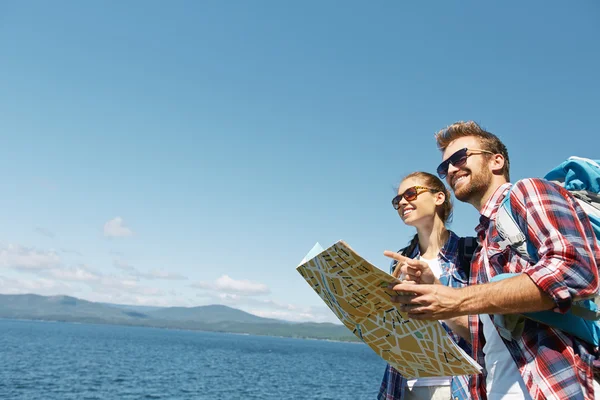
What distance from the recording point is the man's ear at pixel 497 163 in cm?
280

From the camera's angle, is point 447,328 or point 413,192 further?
point 413,192

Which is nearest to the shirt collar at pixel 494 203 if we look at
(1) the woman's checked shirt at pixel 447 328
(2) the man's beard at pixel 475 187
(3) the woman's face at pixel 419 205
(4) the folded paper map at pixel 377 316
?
(2) the man's beard at pixel 475 187

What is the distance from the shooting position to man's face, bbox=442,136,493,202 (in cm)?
274

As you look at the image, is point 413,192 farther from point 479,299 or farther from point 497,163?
point 479,299

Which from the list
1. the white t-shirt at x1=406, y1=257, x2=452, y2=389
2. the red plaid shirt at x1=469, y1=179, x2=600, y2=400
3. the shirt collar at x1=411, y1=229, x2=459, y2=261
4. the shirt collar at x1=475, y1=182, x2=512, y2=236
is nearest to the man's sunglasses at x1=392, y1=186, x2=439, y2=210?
the shirt collar at x1=411, y1=229, x2=459, y2=261

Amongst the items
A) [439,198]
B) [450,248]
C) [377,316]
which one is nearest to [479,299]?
[377,316]

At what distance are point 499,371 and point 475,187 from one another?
1.06m

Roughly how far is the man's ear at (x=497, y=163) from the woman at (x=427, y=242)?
1203mm

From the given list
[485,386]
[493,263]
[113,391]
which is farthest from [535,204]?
[113,391]

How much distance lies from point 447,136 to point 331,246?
1.52m

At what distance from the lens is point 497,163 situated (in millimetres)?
2809

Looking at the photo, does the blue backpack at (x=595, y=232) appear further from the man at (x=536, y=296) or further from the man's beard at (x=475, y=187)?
the man's beard at (x=475, y=187)

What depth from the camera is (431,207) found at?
4.25 metres

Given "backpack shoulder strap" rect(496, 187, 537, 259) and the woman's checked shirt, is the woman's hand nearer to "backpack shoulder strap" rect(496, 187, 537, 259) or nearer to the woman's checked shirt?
"backpack shoulder strap" rect(496, 187, 537, 259)
